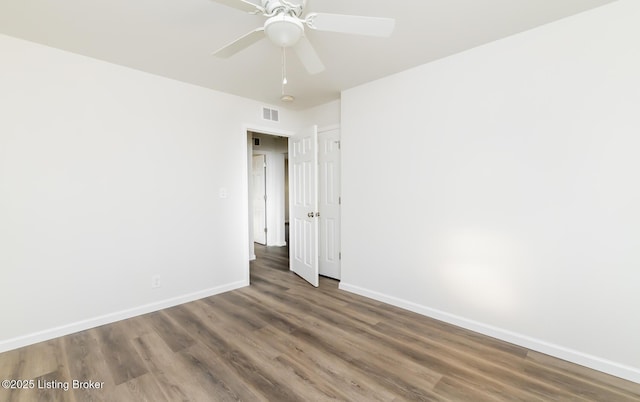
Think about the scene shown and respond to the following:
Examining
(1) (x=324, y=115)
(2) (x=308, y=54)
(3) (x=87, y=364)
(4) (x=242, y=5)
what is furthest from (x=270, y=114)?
(3) (x=87, y=364)

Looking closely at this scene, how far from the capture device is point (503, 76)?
2.28 metres

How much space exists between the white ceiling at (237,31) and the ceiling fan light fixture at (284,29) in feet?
1.39

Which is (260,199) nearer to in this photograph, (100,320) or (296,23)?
(100,320)

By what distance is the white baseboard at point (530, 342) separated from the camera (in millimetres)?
1861

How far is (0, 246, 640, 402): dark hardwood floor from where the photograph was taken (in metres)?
1.72

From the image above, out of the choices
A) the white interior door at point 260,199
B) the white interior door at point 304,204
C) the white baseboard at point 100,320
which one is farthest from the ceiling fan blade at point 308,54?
the white interior door at point 260,199

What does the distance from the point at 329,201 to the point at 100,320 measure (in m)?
2.87

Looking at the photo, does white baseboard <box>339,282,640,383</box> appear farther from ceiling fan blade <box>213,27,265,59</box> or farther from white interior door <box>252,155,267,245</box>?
white interior door <box>252,155,267,245</box>

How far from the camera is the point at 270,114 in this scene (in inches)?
154

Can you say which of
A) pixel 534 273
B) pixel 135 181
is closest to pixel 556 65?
pixel 534 273

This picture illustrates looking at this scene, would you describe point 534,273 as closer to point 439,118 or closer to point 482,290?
point 482,290

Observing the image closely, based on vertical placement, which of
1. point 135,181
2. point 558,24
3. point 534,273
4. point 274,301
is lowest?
point 274,301

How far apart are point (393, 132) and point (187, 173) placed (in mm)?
2452

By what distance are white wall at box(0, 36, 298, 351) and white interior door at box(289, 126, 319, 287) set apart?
3.09 ft
